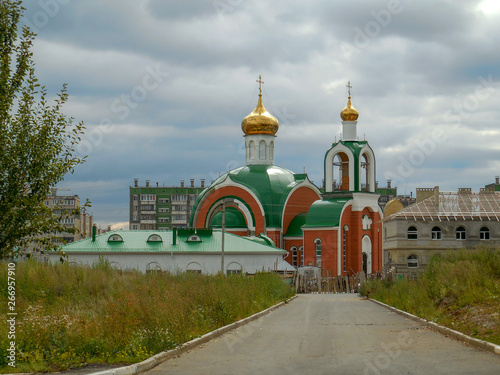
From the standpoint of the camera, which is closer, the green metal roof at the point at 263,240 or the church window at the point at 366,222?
the green metal roof at the point at 263,240

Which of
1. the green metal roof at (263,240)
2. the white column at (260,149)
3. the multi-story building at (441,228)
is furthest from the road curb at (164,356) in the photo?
the white column at (260,149)

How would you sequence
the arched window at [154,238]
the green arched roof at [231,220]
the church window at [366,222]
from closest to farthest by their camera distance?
the arched window at [154,238] → the church window at [366,222] → the green arched roof at [231,220]

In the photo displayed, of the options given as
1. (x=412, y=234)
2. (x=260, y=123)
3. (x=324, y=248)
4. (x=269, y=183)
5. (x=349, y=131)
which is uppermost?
(x=260, y=123)

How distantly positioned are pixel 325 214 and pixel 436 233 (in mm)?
8323

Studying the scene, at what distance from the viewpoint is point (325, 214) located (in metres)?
Result: 49.9

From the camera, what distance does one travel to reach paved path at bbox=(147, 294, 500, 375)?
9797mm

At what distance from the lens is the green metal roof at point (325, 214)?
1951 inches

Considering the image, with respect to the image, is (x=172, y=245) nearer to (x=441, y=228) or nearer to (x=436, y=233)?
(x=436, y=233)

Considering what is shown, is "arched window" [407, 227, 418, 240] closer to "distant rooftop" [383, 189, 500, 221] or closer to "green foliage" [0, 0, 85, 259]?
"distant rooftop" [383, 189, 500, 221]

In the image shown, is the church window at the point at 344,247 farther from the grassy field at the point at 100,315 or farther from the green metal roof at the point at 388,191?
the green metal roof at the point at 388,191

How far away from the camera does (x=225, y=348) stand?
12.4 metres

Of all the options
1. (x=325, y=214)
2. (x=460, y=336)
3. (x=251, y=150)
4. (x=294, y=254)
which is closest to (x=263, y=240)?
(x=325, y=214)

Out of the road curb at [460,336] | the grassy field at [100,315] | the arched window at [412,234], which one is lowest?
the road curb at [460,336]

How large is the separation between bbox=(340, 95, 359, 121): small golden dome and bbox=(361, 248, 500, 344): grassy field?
30682mm
